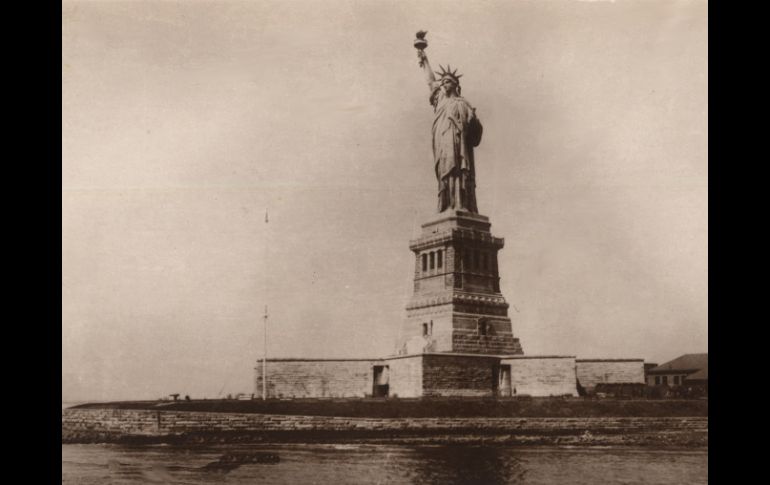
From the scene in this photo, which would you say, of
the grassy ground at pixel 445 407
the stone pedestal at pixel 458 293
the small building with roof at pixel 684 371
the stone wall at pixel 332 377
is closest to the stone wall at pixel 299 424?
the grassy ground at pixel 445 407

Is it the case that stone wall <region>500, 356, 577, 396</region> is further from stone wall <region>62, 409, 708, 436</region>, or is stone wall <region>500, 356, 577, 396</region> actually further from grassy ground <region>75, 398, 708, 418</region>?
stone wall <region>62, 409, 708, 436</region>

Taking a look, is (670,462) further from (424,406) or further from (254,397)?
(254,397)

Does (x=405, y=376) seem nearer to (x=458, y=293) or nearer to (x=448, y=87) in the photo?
(x=458, y=293)

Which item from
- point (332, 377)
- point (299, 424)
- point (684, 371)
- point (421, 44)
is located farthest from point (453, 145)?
point (684, 371)

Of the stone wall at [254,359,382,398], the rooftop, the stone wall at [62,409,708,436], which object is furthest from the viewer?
the rooftop

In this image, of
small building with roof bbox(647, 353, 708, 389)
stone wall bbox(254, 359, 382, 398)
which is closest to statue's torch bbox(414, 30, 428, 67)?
stone wall bbox(254, 359, 382, 398)

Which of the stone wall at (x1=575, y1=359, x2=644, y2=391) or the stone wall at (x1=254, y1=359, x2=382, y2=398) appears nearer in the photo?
the stone wall at (x1=254, y1=359, x2=382, y2=398)
